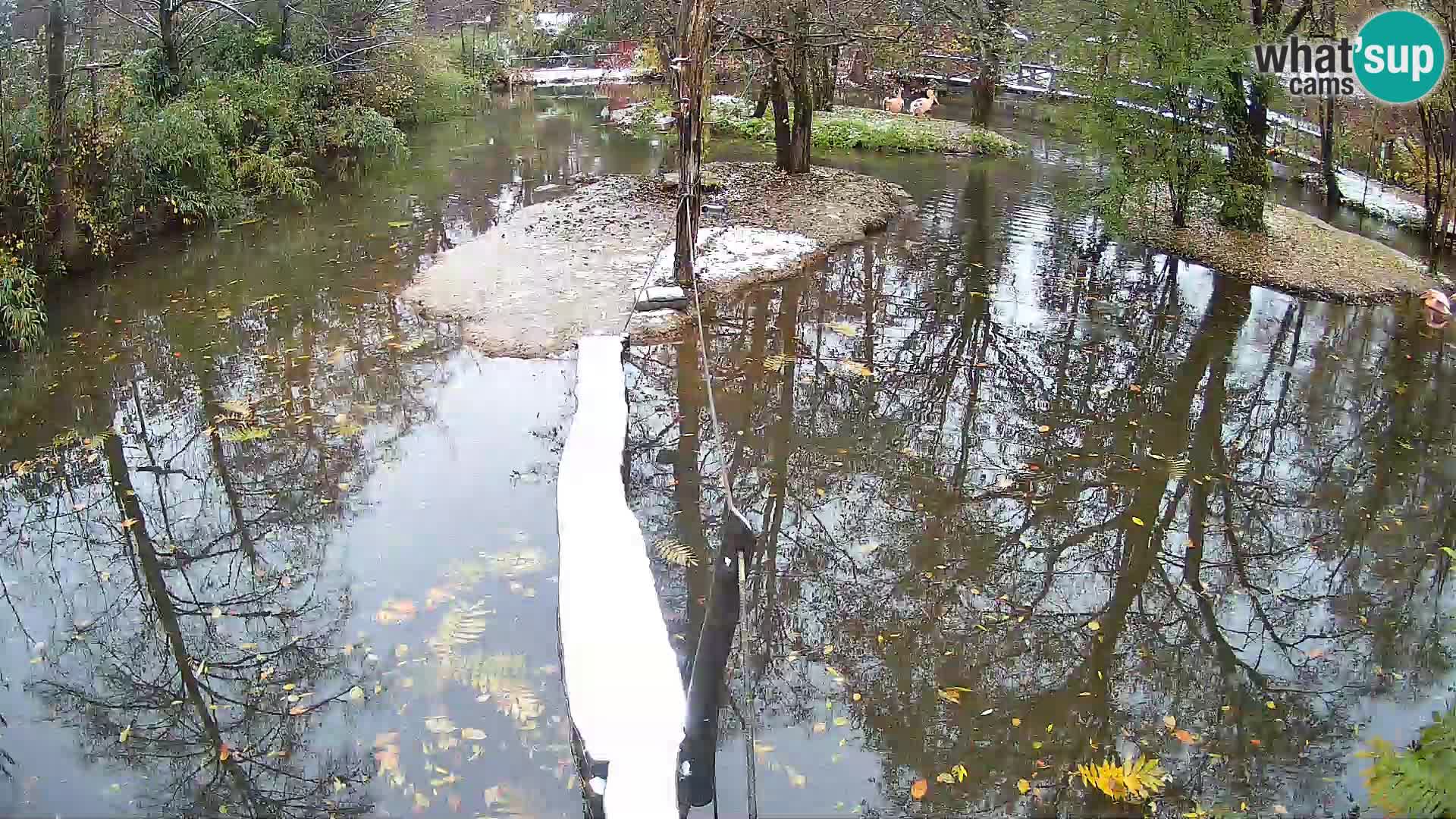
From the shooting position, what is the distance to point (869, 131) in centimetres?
1952

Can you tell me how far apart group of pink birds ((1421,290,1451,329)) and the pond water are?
29cm

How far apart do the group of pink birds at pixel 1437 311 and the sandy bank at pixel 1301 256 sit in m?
0.58

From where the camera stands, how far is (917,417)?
7734 mm

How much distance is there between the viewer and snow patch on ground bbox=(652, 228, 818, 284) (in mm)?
10758

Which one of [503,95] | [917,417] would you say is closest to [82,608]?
[917,417]

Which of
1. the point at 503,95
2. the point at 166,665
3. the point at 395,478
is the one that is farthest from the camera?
the point at 503,95

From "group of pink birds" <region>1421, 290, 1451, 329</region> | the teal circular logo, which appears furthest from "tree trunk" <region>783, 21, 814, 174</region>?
"group of pink birds" <region>1421, 290, 1451, 329</region>

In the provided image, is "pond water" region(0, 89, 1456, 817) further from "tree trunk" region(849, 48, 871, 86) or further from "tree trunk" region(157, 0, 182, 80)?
"tree trunk" region(849, 48, 871, 86)

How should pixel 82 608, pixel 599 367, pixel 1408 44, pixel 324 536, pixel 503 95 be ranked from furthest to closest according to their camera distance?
1. pixel 503 95
2. pixel 1408 44
3. pixel 599 367
4. pixel 324 536
5. pixel 82 608

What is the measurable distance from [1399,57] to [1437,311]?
3.84 meters

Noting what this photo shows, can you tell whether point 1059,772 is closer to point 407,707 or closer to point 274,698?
point 407,707

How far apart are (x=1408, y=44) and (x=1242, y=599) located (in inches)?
363

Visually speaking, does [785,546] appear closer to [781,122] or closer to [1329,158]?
[781,122]

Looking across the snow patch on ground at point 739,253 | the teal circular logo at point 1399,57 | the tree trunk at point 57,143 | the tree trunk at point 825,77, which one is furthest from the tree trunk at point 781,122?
the tree trunk at point 57,143
